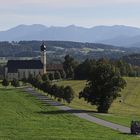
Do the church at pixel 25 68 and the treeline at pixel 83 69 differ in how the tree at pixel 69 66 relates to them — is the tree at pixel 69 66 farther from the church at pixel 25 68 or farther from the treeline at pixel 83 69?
the church at pixel 25 68

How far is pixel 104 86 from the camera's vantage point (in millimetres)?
64562

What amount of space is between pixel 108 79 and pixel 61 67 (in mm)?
122493

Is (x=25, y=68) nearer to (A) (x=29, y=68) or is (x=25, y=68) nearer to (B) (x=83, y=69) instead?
(A) (x=29, y=68)

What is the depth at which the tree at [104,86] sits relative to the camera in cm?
6450

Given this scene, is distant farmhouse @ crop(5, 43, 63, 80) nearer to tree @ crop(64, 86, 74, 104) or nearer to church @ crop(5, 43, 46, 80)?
church @ crop(5, 43, 46, 80)

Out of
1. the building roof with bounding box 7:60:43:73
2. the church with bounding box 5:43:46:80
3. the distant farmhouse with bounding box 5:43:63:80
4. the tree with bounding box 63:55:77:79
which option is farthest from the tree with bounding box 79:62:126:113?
the building roof with bounding box 7:60:43:73

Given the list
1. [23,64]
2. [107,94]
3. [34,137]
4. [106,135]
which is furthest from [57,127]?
[23,64]

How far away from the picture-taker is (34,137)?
31.7 m

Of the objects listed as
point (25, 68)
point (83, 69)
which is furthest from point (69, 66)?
point (25, 68)

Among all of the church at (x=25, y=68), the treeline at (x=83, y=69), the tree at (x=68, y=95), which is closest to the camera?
the tree at (x=68, y=95)

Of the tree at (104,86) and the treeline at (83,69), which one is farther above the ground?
the tree at (104,86)

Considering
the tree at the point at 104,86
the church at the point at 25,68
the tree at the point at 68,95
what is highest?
the tree at the point at 104,86

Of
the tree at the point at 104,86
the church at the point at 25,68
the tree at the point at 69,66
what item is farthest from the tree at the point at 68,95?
the church at the point at 25,68

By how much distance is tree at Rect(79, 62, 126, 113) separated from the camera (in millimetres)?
64500
